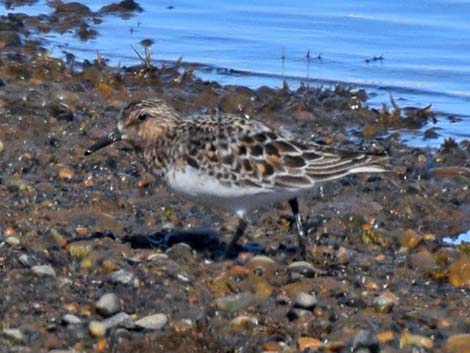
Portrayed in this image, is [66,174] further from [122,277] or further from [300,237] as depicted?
[122,277]

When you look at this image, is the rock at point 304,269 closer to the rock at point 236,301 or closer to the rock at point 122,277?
the rock at point 236,301

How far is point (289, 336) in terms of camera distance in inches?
265

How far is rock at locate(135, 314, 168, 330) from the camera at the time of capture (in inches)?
262

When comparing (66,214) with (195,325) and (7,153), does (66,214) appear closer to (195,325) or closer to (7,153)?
(7,153)

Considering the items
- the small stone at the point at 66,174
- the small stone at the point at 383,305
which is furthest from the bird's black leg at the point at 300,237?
the small stone at the point at 66,174

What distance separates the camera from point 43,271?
721cm

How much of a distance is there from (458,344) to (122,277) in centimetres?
177

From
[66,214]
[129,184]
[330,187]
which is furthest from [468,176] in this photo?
[66,214]

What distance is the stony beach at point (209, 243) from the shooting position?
6.72 m

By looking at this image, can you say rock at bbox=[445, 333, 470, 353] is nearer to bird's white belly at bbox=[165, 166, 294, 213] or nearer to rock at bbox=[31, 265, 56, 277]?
bird's white belly at bbox=[165, 166, 294, 213]

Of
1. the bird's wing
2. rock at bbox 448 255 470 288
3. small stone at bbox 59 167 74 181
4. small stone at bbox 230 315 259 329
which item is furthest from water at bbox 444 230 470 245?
small stone at bbox 59 167 74 181

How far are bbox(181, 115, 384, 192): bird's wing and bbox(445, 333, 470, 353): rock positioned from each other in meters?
1.44

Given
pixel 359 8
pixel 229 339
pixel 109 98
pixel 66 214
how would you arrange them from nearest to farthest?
pixel 229 339 → pixel 66 214 → pixel 109 98 → pixel 359 8

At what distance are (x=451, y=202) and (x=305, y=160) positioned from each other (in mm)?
2134
